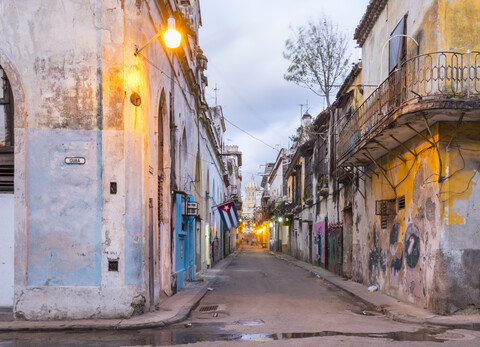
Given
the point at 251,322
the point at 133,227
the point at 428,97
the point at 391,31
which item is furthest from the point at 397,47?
the point at 133,227

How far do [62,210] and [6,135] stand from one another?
6.35 ft

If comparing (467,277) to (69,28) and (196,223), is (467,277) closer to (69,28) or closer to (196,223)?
(69,28)

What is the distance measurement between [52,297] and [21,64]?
179 inches

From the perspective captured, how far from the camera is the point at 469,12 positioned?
406 inches

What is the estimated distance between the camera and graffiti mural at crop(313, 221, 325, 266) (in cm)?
2553

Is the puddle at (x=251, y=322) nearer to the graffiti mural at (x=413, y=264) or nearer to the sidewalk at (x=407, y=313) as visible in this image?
the sidewalk at (x=407, y=313)

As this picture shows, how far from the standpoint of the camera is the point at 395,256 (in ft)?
43.5

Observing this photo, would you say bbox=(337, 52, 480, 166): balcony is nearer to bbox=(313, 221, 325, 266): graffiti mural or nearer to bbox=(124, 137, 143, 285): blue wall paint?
bbox=(124, 137, 143, 285): blue wall paint

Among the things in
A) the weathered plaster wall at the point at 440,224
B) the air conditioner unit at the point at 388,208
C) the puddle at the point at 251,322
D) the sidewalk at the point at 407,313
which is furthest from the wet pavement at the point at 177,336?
the air conditioner unit at the point at 388,208

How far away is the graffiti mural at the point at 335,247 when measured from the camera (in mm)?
21047

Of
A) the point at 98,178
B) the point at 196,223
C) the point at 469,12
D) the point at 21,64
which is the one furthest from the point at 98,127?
the point at 196,223

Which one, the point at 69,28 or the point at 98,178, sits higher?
the point at 69,28

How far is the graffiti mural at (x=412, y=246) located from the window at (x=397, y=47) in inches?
168

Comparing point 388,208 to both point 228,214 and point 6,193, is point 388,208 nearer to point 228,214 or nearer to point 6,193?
point 6,193
